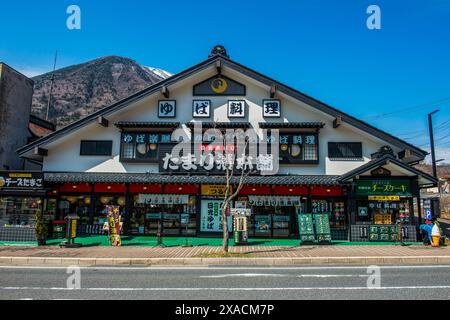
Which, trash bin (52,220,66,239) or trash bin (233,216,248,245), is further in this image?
trash bin (52,220,66,239)

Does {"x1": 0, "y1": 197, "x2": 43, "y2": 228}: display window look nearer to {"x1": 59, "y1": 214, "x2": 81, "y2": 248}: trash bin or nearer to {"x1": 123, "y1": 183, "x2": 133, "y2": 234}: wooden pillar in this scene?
{"x1": 59, "y1": 214, "x2": 81, "y2": 248}: trash bin

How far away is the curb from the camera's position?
12.8 meters

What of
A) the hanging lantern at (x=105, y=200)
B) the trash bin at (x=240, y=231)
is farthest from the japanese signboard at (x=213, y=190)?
the hanging lantern at (x=105, y=200)

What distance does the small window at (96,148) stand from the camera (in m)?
21.2

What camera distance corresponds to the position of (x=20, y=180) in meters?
18.7

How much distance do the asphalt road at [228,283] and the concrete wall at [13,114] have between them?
521 inches

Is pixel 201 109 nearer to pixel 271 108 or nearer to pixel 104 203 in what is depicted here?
pixel 271 108

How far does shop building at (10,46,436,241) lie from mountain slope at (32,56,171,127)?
8901 centimetres

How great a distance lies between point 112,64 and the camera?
198000 millimetres

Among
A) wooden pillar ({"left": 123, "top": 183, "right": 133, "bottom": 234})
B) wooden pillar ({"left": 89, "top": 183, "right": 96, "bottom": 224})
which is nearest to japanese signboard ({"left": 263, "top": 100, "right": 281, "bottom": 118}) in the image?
wooden pillar ({"left": 123, "top": 183, "right": 133, "bottom": 234})

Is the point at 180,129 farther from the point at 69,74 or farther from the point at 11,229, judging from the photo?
the point at 69,74

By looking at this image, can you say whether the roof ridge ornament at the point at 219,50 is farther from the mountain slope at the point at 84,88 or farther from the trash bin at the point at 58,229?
the mountain slope at the point at 84,88

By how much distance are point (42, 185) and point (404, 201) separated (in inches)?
848

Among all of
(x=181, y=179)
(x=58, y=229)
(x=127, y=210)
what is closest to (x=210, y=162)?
(x=181, y=179)
